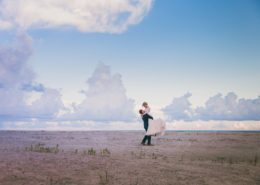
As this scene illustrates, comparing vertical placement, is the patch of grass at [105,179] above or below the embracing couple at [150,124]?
below

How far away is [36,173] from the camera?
20.9 ft

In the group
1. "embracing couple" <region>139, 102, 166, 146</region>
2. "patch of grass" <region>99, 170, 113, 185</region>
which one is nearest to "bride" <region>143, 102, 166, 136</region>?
"embracing couple" <region>139, 102, 166, 146</region>

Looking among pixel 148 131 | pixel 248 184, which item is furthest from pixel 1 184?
Result: pixel 148 131

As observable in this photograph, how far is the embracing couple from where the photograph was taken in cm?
1530

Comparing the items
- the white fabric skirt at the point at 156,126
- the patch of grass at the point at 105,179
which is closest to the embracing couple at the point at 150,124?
the white fabric skirt at the point at 156,126

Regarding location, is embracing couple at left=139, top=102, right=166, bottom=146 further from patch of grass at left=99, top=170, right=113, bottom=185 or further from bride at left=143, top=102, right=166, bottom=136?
patch of grass at left=99, top=170, right=113, bottom=185

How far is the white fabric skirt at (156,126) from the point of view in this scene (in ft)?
50.1

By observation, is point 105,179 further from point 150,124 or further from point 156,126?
point 156,126

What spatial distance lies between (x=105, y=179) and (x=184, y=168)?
272 centimetres

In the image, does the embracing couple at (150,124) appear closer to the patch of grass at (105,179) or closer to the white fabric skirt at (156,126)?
the white fabric skirt at (156,126)

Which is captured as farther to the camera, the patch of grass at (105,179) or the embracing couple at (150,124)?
the embracing couple at (150,124)

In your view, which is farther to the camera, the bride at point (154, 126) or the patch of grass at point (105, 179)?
the bride at point (154, 126)

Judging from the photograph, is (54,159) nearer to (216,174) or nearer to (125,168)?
(125,168)

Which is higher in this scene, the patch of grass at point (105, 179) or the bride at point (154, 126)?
the bride at point (154, 126)
